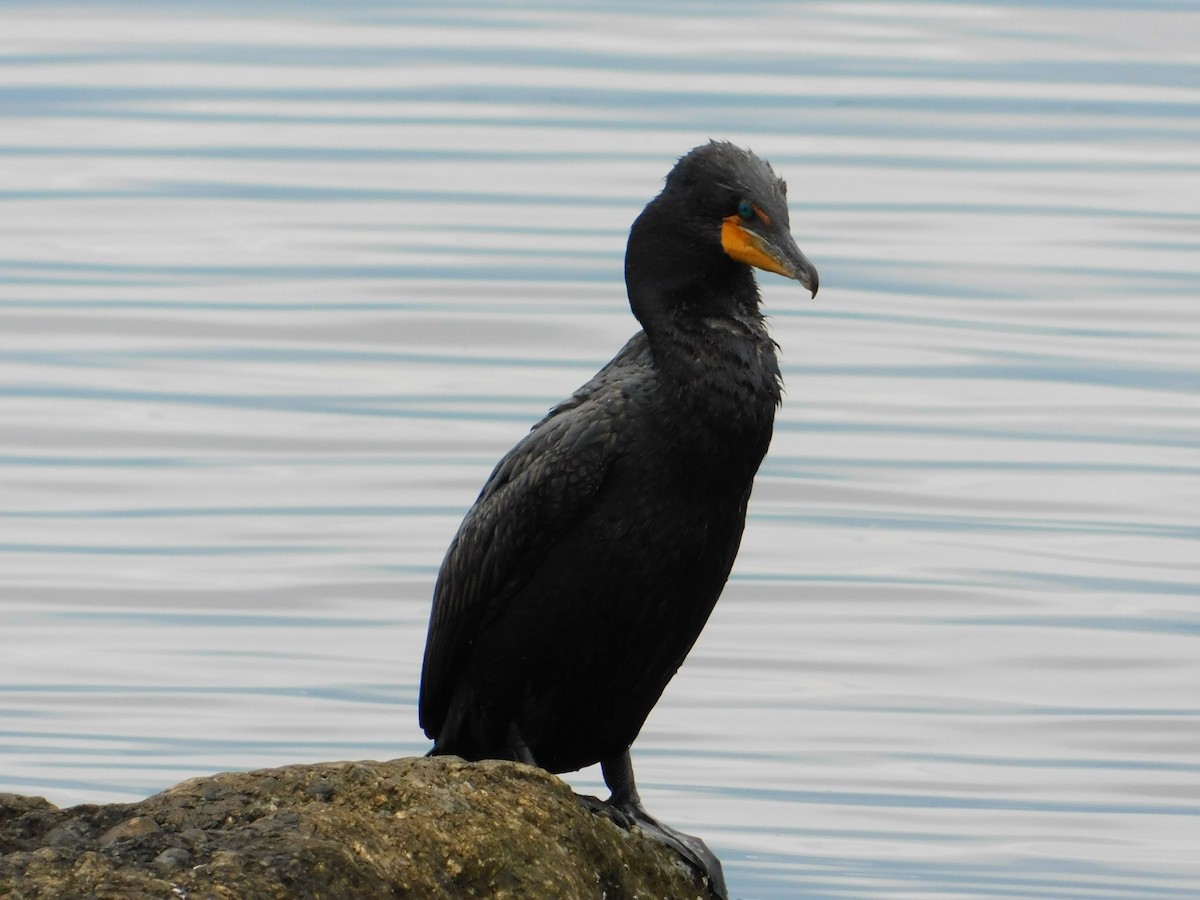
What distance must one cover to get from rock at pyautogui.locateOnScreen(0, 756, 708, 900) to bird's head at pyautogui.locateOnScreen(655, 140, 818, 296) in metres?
1.56

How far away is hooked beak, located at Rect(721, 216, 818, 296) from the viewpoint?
656 centimetres

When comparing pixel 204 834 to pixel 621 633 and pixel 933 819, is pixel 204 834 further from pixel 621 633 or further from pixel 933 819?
pixel 933 819

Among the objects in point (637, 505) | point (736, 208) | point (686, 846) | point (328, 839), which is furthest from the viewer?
point (736, 208)

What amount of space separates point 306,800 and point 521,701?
154 cm

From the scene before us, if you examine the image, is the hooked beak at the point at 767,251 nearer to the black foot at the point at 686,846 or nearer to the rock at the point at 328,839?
the black foot at the point at 686,846

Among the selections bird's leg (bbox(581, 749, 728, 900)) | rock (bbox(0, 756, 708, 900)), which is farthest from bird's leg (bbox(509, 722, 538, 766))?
rock (bbox(0, 756, 708, 900))

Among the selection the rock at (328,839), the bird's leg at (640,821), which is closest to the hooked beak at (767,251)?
the bird's leg at (640,821)

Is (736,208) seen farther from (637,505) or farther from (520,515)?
(520,515)

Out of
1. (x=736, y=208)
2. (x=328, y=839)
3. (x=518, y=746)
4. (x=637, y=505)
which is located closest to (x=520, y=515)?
(x=637, y=505)

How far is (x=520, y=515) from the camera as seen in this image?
21.9 feet

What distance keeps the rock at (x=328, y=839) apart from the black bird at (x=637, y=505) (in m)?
0.91

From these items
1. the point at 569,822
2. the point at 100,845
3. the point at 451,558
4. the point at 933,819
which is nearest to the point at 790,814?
the point at 933,819

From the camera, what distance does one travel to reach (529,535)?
263 inches

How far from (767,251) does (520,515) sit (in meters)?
0.89
